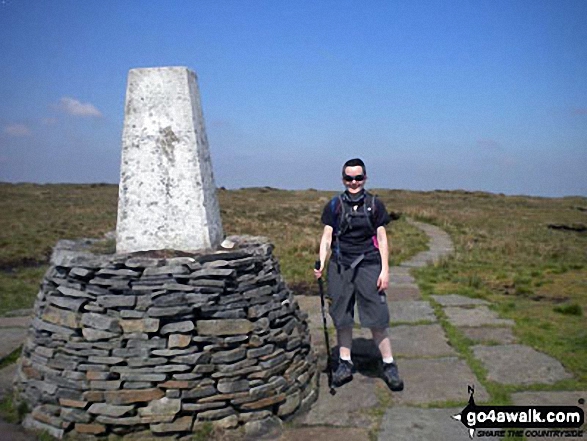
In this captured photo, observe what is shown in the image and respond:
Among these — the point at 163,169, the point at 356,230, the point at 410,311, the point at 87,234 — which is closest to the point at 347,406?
the point at 356,230

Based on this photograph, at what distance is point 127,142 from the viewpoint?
16.9 ft

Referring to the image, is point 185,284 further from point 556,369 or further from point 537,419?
point 556,369

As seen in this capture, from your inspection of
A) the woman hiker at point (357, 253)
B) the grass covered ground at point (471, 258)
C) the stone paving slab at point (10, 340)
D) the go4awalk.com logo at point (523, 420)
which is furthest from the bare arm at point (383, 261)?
the stone paving slab at point (10, 340)

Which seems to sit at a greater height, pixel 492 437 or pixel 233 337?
pixel 233 337

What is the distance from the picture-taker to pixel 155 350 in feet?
14.3

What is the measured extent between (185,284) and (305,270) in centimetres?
785

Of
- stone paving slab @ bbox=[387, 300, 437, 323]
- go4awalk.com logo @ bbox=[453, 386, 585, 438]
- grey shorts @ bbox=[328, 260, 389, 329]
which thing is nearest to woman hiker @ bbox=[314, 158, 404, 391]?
grey shorts @ bbox=[328, 260, 389, 329]

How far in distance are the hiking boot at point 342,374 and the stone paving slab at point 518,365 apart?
1.53m

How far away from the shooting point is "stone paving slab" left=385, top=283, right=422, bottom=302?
30.8 feet

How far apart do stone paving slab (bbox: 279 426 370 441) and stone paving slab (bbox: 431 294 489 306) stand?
489 centimetres

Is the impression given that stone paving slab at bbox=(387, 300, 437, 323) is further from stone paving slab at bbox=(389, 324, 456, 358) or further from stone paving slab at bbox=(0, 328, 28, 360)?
stone paving slab at bbox=(0, 328, 28, 360)

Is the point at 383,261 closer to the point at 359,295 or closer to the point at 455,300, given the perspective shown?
the point at 359,295

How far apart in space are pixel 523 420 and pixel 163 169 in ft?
13.4

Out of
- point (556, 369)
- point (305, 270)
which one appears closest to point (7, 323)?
point (305, 270)
